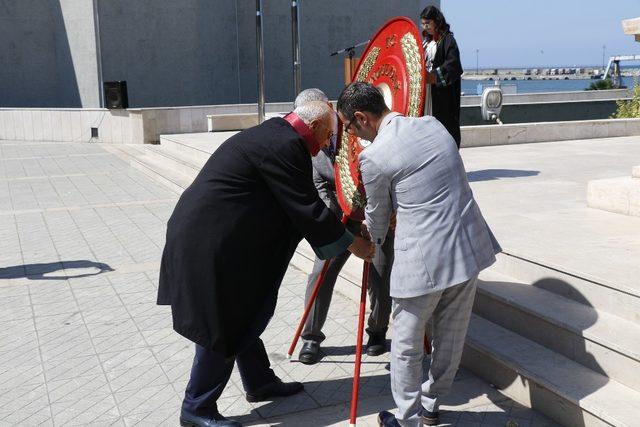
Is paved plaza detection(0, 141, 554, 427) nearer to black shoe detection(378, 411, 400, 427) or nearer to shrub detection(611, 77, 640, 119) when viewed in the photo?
black shoe detection(378, 411, 400, 427)

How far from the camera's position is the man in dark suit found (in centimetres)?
357

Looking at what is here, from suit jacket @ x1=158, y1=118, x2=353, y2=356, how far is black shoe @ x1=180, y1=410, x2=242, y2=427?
407mm

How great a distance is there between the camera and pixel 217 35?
87.4 feet

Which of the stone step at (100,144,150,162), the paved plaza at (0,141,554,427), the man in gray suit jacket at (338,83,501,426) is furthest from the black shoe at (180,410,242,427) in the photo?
the stone step at (100,144,150,162)

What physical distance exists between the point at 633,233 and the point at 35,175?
11818 millimetres

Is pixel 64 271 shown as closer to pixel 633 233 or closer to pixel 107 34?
pixel 633 233

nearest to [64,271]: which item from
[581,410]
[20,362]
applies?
[20,362]

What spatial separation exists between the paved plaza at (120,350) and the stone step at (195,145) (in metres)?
3.39

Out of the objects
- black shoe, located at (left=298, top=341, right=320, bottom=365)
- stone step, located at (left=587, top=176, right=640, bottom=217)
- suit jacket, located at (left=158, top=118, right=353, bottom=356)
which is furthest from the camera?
stone step, located at (left=587, top=176, right=640, bottom=217)

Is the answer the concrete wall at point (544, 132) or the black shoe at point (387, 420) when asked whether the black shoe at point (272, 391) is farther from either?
the concrete wall at point (544, 132)

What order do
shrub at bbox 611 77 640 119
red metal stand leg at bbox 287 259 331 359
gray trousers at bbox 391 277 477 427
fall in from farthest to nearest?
shrub at bbox 611 77 640 119 < red metal stand leg at bbox 287 259 331 359 < gray trousers at bbox 391 277 477 427

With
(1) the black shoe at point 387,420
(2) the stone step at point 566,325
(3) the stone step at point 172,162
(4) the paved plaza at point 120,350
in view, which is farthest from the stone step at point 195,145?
(1) the black shoe at point 387,420

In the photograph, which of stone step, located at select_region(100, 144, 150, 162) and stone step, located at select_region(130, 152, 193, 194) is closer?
stone step, located at select_region(130, 152, 193, 194)

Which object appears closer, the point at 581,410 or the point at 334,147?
the point at 581,410
